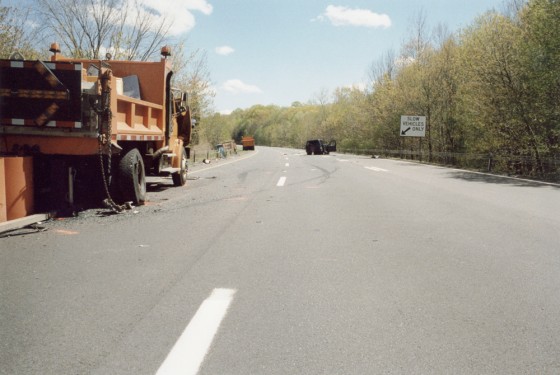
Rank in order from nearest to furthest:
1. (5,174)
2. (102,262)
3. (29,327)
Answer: (29,327) → (102,262) → (5,174)

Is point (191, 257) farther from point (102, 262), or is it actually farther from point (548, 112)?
point (548, 112)

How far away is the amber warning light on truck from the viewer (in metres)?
42.7

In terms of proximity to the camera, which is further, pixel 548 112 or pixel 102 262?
pixel 548 112

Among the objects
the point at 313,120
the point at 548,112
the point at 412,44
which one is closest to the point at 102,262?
the point at 548,112

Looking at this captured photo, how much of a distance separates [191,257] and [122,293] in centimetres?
141

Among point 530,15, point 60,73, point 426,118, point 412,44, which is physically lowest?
point 60,73

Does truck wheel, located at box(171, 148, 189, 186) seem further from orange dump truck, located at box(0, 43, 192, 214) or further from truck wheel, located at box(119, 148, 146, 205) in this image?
truck wheel, located at box(119, 148, 146, 205)

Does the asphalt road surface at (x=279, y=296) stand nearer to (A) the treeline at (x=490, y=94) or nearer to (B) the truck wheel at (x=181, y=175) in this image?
(B) the truck wheel at (x=181, y=175)

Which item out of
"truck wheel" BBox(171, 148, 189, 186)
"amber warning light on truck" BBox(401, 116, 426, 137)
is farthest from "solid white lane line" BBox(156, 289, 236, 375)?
"amber warning light on truck" BBox(401, 116, 426, 137)

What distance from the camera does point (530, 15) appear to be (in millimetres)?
21953

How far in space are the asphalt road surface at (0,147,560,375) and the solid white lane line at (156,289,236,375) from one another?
1cm

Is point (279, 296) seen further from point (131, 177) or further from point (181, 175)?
point (181, 175)

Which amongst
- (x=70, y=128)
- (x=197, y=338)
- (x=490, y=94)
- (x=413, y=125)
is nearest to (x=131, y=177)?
(x=70, y=128)

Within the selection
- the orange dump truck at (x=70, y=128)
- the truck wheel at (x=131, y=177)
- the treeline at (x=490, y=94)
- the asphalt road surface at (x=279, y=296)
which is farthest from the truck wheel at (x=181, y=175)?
the treeline at (x=490, y=94)
